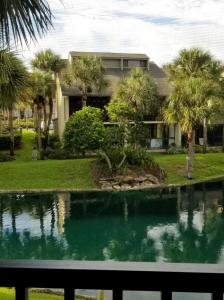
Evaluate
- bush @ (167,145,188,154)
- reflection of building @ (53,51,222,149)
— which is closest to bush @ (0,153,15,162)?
reflection of building @ (53,51,222,149)

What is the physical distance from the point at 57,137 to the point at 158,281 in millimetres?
36245

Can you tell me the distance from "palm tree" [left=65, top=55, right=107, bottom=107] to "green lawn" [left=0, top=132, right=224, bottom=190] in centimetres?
663

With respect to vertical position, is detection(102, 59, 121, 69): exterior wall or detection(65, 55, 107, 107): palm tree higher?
detection(102, 59, 121, 69): exterior wall

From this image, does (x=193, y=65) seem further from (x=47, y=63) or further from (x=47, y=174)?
(x=47, y=174)

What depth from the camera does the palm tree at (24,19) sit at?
2.81 metres

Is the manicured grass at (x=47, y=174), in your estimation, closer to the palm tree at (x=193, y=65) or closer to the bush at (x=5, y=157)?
the bush at (x=5, y=157)

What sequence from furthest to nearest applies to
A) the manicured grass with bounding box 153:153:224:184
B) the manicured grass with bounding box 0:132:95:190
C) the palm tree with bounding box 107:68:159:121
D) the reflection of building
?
the reflection of building, the palm tree with bounding box 107:68:159:121, the manicured grass with bounding box 153:153:224:184, the manicured grass with bounding box 0:132:95:190

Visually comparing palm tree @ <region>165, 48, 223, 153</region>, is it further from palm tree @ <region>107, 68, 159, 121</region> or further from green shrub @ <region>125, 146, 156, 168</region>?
green shrub @ <region>125, 146, 156, 168</region>

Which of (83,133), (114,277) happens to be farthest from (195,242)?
(114,277)

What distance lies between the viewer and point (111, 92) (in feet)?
117

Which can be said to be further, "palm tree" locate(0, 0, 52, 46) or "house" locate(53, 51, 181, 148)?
"house" locate(53, 51, 181, 148)

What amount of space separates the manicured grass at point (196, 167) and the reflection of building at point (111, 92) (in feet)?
12.9

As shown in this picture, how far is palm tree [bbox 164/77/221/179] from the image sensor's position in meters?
25.0

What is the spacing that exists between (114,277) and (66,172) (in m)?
25.6
